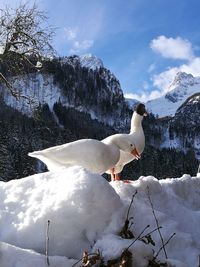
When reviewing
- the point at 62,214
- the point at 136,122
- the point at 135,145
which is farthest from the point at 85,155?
the point at 136,122

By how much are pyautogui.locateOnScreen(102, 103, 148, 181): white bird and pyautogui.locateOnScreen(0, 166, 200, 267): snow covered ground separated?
469cm

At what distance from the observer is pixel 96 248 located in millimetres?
3281

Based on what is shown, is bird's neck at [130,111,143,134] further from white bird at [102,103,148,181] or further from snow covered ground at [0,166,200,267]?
snow covered ground at [0,166,200,267]

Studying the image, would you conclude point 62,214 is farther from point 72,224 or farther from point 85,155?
point 85,155

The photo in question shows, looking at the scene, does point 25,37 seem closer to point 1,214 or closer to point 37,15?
point 37,15

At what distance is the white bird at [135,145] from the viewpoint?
9.00 metres

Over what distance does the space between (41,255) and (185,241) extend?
135 centimetres

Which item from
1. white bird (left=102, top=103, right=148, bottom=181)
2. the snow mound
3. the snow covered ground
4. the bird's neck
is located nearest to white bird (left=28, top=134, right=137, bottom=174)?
white bird (left=102, top=103, right=148, bottom=181)

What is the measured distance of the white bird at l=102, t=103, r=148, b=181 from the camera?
9.00m

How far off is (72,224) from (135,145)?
20.2ft

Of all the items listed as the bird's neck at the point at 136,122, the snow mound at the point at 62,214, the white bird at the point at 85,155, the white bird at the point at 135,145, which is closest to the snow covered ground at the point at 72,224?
the snow mound at the point at 62,214

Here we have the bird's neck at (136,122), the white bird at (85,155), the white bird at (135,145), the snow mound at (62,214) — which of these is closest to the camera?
the snow mound at (62,214)

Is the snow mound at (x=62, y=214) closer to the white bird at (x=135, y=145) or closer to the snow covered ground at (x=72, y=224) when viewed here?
the snow covered ground at (x=72, y=224)

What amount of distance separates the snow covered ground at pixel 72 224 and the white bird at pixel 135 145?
469 centimetres
